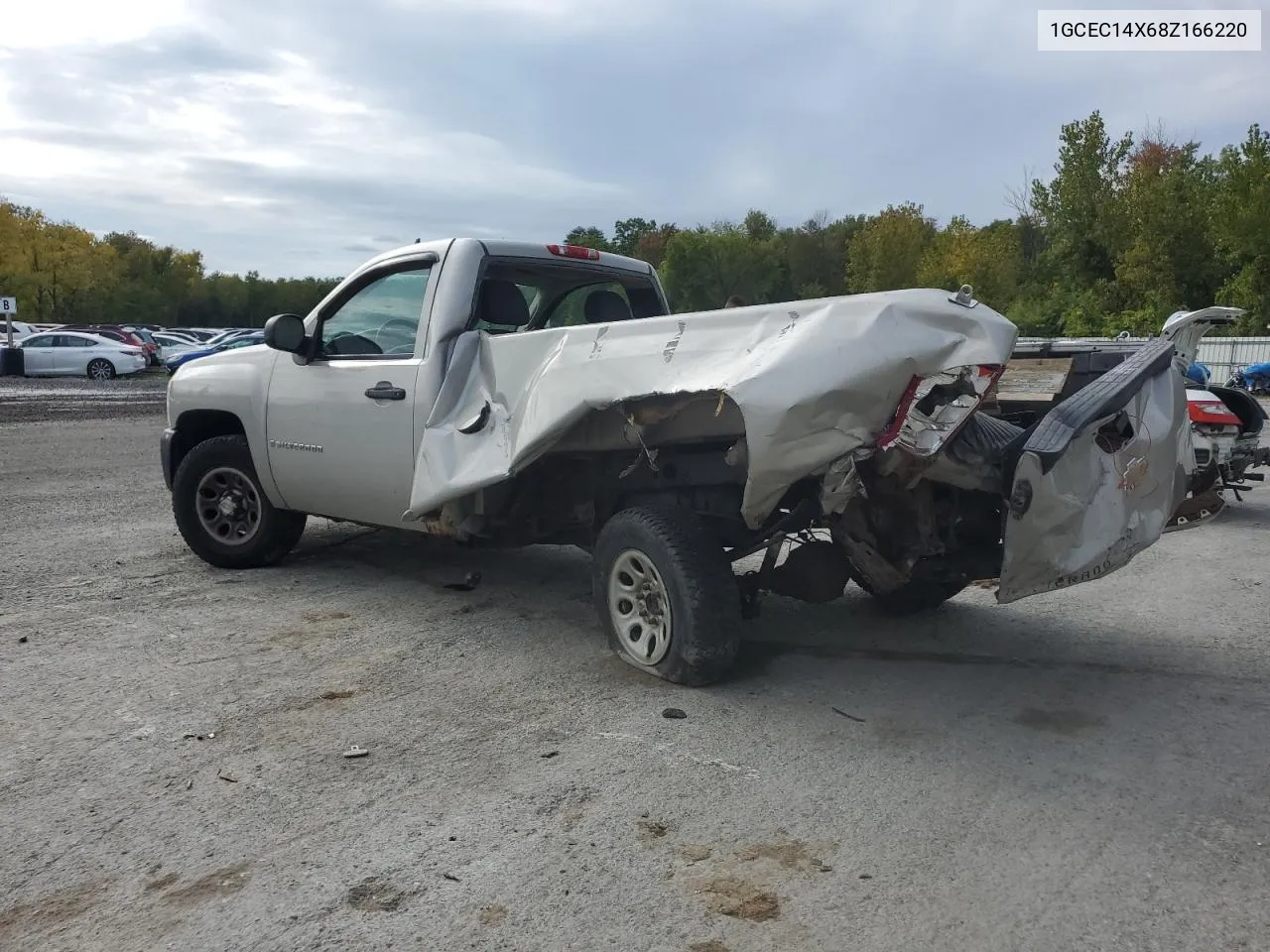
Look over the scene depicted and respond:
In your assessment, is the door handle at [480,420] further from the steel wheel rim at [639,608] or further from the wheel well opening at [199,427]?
the wheel well opening at [199,427]

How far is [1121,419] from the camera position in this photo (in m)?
4.15

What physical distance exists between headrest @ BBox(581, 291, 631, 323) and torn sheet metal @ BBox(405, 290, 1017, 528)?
1411 mm

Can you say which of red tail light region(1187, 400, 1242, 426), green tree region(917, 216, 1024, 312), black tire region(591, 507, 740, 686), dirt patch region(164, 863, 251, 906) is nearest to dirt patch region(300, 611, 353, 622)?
black tire region(591, 507, 740, 686)

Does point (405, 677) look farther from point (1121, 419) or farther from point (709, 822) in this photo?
point (1121, 419)

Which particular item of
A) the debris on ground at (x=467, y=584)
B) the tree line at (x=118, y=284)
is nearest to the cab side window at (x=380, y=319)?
the debris on ground at (x=467, y=584)

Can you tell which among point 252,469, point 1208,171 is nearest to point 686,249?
point 1208,171

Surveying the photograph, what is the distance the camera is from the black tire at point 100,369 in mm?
30750

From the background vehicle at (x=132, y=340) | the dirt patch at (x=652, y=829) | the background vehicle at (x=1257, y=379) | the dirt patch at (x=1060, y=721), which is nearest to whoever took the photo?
the dirt patch at (x=652, y=829)

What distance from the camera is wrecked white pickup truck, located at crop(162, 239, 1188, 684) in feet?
12.4

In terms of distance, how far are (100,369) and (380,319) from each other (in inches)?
1134

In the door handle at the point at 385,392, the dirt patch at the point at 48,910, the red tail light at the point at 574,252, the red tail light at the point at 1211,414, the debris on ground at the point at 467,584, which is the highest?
the red tail light at the point at 574,252

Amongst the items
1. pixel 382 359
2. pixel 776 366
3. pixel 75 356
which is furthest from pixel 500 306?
pixel 75 356

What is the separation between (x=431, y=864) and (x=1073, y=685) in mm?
3017

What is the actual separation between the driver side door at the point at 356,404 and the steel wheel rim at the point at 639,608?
146 centimetres
